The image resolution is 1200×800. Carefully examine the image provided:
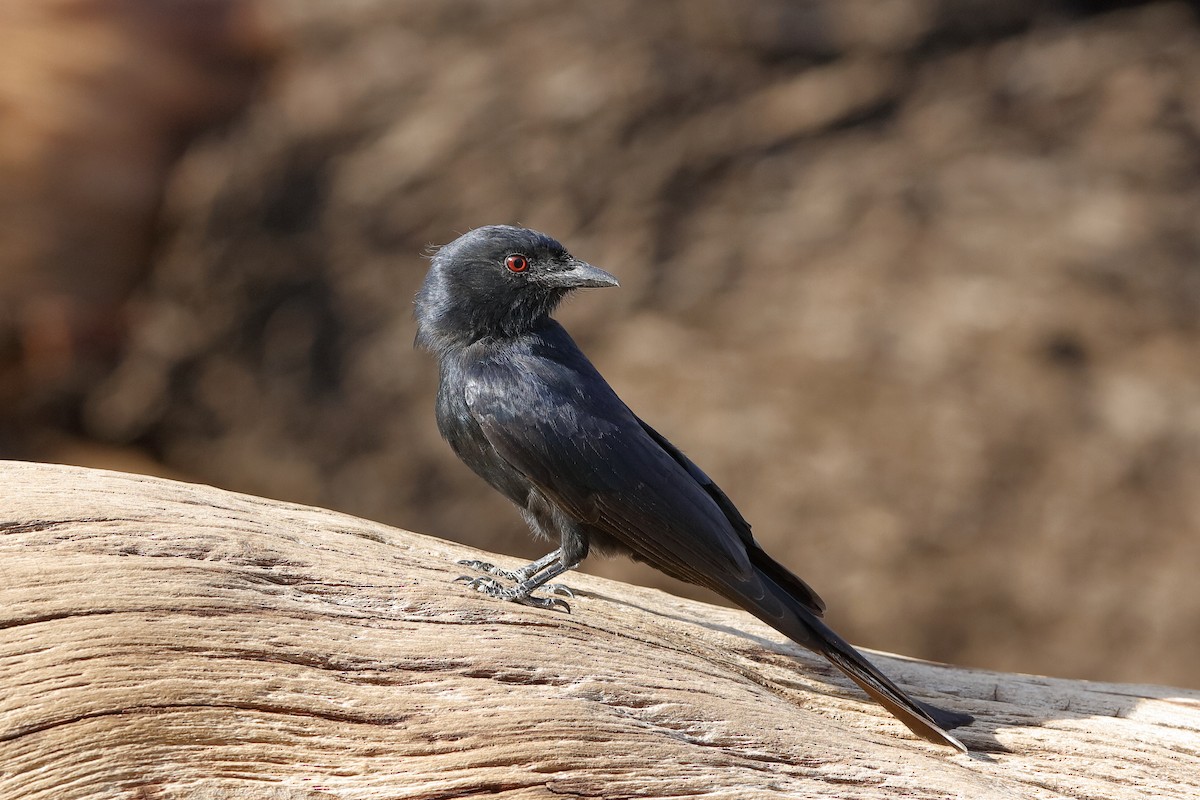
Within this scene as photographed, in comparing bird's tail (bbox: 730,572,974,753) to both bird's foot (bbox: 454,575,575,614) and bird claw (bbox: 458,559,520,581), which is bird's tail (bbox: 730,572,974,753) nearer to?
bird's foot (bbox: 454,575,575,614)

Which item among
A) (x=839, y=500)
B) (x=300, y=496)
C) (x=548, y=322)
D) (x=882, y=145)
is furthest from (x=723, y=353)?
(x=548, y=322)

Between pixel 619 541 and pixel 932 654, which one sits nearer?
pixel 619 541

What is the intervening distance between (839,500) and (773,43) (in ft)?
14.9

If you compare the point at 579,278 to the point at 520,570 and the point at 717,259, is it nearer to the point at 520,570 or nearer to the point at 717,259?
the point at 520,570

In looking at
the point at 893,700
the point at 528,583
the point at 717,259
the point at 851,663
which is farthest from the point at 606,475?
the point at 717,259

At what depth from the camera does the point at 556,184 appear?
1102 cm

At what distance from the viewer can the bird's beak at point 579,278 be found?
14.6 ft

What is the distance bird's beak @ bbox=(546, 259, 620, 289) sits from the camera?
175 inches

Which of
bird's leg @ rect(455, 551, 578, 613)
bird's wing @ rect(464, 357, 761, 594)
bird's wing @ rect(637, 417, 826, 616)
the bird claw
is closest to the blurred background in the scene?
bird's wing @ rect(637, 417, 826, 616)

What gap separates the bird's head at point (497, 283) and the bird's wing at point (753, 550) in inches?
25.7

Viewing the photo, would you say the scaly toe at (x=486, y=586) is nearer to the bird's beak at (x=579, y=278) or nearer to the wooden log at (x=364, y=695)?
the wooden log at (x=364, y=695)

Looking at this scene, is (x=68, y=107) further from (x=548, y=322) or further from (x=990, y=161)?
(x=990, y=161)

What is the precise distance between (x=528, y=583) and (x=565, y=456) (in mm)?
509

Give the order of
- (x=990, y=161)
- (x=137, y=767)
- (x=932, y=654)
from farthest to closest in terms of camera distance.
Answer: (x=990, y=161), (x=932, y=654), (x=137, y=767)
